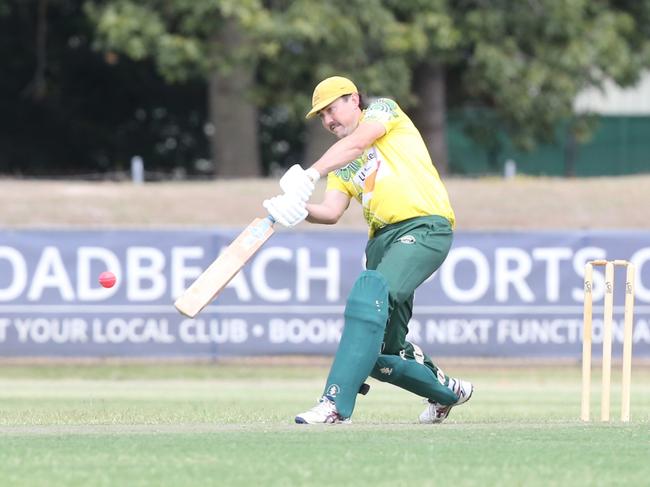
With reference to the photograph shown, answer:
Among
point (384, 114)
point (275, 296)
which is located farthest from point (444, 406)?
point (275, 296)

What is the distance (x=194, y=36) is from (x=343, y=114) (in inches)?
694

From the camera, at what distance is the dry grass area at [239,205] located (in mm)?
21297

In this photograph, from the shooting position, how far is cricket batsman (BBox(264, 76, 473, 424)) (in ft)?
26.2

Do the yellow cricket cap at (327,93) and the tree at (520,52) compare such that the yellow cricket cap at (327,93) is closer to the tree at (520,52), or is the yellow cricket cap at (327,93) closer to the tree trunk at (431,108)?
the tree at (520,52)

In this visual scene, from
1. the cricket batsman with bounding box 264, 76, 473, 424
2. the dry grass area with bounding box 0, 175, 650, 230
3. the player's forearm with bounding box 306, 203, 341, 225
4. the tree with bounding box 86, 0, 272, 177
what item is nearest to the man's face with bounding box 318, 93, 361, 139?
the cricket batsman with bounding box 264, 76, 473, 424

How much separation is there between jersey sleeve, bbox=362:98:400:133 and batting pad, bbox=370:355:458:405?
123cm

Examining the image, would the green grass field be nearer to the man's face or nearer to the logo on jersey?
the logo on jersey

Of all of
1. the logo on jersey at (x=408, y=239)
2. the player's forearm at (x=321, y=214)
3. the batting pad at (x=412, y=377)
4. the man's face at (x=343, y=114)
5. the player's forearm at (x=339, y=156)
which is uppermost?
the man's face at (x=343, y=114)

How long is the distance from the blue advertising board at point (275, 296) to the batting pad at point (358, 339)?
9187 mm

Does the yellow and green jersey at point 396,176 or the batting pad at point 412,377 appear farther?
the batting pad at point 412,377

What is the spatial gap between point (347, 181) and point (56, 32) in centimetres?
2353

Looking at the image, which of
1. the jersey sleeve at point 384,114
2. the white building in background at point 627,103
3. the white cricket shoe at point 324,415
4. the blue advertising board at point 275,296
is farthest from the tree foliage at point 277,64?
the white cricket shoe at point 324,415

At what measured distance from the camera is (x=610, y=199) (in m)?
22.4

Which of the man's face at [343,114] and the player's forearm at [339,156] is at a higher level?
the man's face at [343,114]
